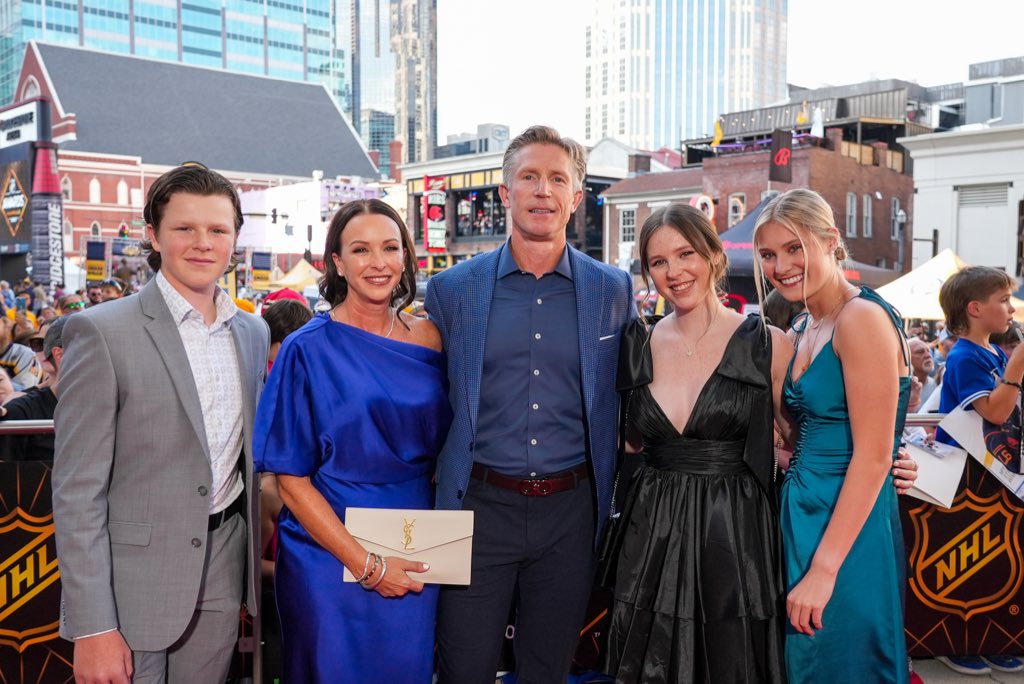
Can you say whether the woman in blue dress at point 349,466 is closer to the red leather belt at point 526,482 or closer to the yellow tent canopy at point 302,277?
the red leather belt at point 526,482

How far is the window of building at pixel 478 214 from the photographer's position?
5034 cm

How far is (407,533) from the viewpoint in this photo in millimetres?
2582

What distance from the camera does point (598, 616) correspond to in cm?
397

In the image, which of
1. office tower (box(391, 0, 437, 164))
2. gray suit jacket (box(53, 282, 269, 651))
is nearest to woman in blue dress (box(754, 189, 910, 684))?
gray suit jacket (box(53, 282, 269, 651))

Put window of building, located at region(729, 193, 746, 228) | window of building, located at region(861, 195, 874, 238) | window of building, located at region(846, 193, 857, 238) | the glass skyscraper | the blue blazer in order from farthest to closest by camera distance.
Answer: the glass skyscraper → window of building, located at region(861, 195, 874, 238) → window of building, located at region(846, 193, 857, 238) → window of building, located at region(729, 193, 746, 228) → the blue blazer

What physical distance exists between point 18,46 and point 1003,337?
114 meters

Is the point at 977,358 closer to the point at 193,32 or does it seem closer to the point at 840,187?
the point at 840,187

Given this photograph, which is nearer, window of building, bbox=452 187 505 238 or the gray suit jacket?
the gray suit jacket

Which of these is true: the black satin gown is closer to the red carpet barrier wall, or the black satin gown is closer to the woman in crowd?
the woman in crowd

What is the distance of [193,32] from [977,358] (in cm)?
12229

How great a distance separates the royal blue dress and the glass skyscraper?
103 m

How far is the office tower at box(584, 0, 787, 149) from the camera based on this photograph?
562ft

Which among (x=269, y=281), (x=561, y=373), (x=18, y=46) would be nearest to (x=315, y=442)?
(x=561, y=373)

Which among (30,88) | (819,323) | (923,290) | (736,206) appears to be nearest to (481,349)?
(819,323)
